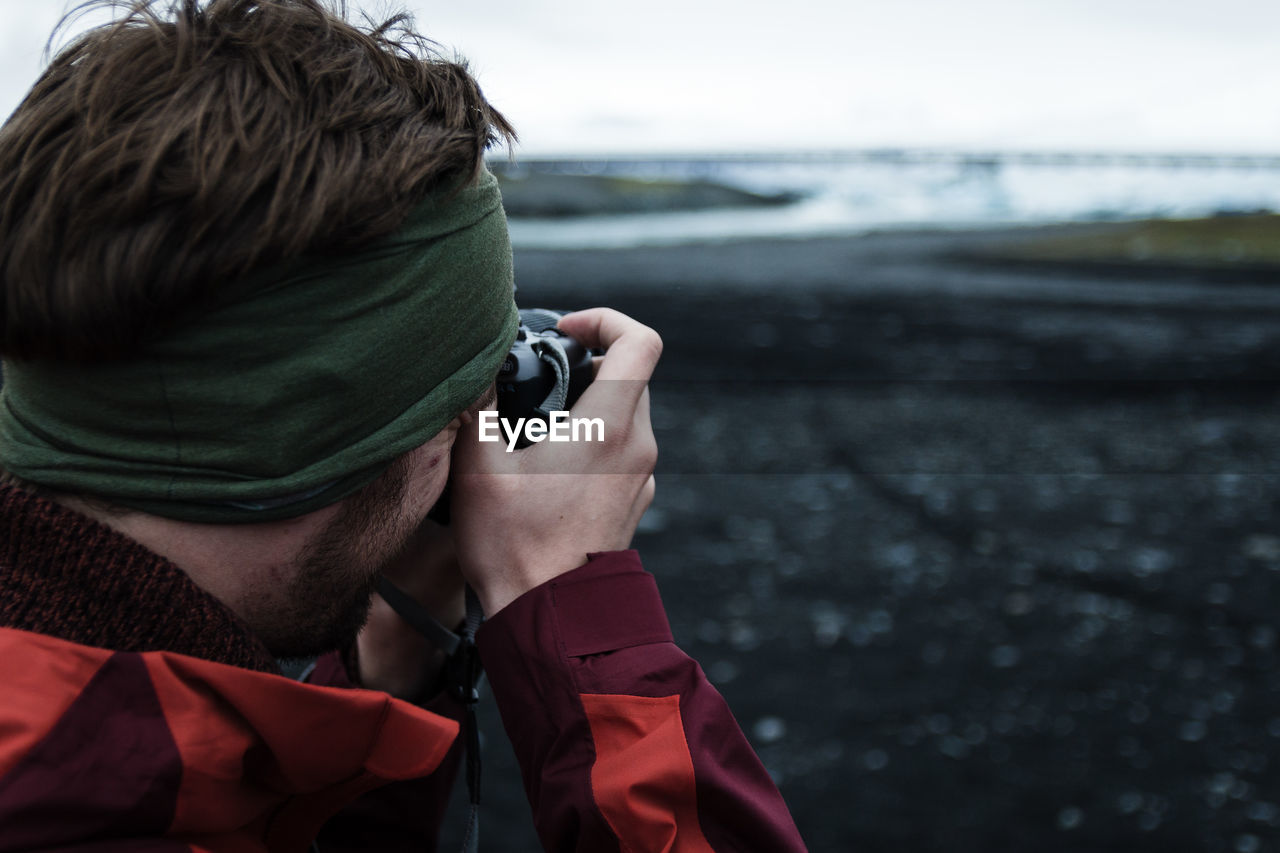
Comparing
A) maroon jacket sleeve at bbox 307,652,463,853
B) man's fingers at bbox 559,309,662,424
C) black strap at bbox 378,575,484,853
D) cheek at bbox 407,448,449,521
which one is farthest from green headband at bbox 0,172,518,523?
maroon jacket sleeve at bbox 307,652,463,853

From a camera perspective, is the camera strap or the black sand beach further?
the black sand beach

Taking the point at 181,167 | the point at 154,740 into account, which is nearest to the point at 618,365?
the point at 181,167

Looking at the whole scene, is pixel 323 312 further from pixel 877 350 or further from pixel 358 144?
pixel 877 350

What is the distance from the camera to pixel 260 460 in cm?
121

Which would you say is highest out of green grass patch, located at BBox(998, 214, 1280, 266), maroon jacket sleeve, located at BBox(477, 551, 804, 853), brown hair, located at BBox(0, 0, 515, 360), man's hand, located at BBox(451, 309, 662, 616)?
brown hair, located at BBox(0, 0, 515, 360)

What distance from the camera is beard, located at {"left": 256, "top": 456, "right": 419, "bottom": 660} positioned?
4.42 ft

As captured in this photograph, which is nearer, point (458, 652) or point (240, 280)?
A: point (240, 280)

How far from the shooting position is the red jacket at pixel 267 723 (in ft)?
3.34

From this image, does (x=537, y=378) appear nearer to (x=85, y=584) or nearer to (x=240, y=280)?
(x=240, y=280)

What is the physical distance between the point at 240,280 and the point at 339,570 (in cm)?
42

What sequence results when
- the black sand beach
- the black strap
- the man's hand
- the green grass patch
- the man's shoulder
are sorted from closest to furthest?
the man's shoulder, the man's hand, the black strap, the black sand beach, the green grass patch

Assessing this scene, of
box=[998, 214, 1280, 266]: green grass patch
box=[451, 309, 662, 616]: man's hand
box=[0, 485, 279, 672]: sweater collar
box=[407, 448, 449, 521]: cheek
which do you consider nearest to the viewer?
box=[0, 485, 279, 672]: sweater collar

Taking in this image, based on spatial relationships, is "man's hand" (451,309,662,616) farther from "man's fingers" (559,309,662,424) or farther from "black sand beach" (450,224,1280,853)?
"black sand beach" (450,224,1280,853)

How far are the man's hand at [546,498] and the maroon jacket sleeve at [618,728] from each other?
5cm
